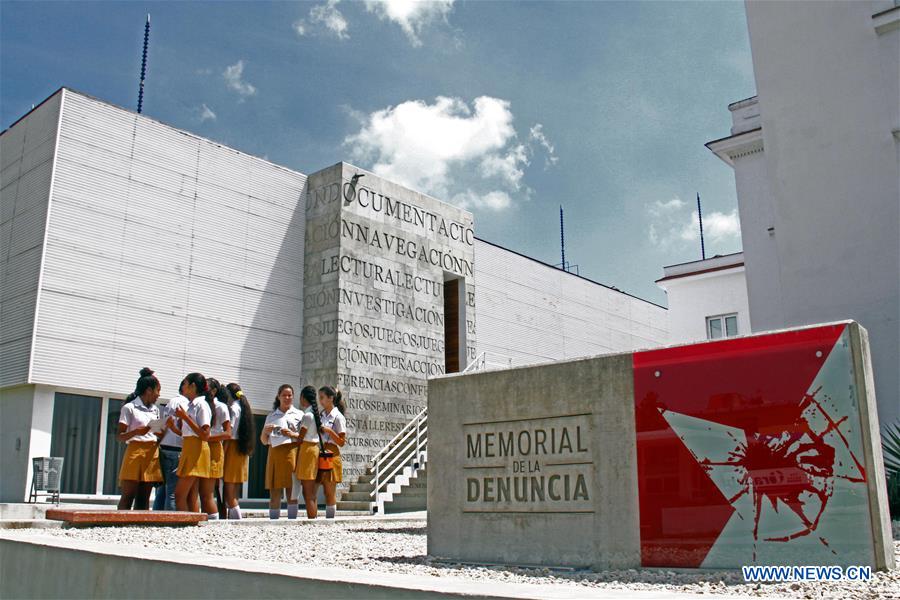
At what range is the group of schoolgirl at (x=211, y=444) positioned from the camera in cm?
886

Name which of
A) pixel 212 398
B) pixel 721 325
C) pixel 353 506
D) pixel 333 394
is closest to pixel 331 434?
pixel 333 394

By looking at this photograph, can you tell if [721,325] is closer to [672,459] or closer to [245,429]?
[245,429]

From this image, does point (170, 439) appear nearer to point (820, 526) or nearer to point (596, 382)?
point (596, 382)

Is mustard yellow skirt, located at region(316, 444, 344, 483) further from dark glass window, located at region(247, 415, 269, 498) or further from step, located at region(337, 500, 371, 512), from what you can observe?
dark glass window, located at region(247, 415, 269, 498)

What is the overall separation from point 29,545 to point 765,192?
17089mm

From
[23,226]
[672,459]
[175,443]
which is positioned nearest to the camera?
[672,459]

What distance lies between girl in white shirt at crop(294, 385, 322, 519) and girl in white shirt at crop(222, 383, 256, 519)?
633 mm

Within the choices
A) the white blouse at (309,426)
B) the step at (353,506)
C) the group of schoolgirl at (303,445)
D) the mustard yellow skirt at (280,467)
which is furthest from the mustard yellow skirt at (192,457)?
the step at (353,506)

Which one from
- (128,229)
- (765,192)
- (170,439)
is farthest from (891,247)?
(128,229)

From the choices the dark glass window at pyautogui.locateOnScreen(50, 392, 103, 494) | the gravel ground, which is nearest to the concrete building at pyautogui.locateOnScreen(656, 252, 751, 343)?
the dark glass window at pyautogui.locateOnScreen(50, 392, 103, 494)

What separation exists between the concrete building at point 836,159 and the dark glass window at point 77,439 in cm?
1219

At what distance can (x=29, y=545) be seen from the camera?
5520 millimetres

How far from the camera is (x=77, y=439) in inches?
569

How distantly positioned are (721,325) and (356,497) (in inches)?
576
